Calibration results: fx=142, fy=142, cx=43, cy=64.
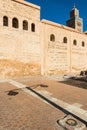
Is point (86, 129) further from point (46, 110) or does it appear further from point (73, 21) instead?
point (73, 21)

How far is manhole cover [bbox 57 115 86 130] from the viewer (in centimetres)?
388

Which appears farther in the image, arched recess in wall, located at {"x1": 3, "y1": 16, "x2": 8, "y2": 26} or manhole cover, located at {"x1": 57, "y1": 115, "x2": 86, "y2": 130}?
arched recess in wall, located at {"x1": 3, "y1": 16, "x2": 8, "y2": 26}

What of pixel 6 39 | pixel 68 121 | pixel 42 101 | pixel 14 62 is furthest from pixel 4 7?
pixel 68 121

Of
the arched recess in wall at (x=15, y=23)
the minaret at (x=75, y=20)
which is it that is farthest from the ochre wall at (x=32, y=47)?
the minaret at (x=75, y=20)

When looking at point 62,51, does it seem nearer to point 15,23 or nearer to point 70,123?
point 15,23

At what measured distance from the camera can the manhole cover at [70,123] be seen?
3.88 m

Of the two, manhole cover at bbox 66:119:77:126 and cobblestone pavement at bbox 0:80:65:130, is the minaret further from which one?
manhole cover at bbox 66:119:77:126

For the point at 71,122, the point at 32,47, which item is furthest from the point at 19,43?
the point at 71,122

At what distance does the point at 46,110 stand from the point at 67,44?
14177mm

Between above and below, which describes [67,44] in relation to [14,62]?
above

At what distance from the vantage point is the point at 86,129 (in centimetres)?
388

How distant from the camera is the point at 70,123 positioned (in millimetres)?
4145

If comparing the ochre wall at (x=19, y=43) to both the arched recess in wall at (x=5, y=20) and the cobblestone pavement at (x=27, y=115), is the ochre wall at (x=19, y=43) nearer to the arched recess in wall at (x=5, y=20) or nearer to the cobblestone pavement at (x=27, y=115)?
the arched recess in wall at (x=5, y=20)

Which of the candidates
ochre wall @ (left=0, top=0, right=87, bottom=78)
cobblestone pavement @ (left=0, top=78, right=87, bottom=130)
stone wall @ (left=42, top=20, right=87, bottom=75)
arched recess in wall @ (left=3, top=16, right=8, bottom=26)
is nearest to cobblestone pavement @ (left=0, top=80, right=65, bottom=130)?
cobblestone pavement @ (left=0, top=78, right=87, bottom=130)
